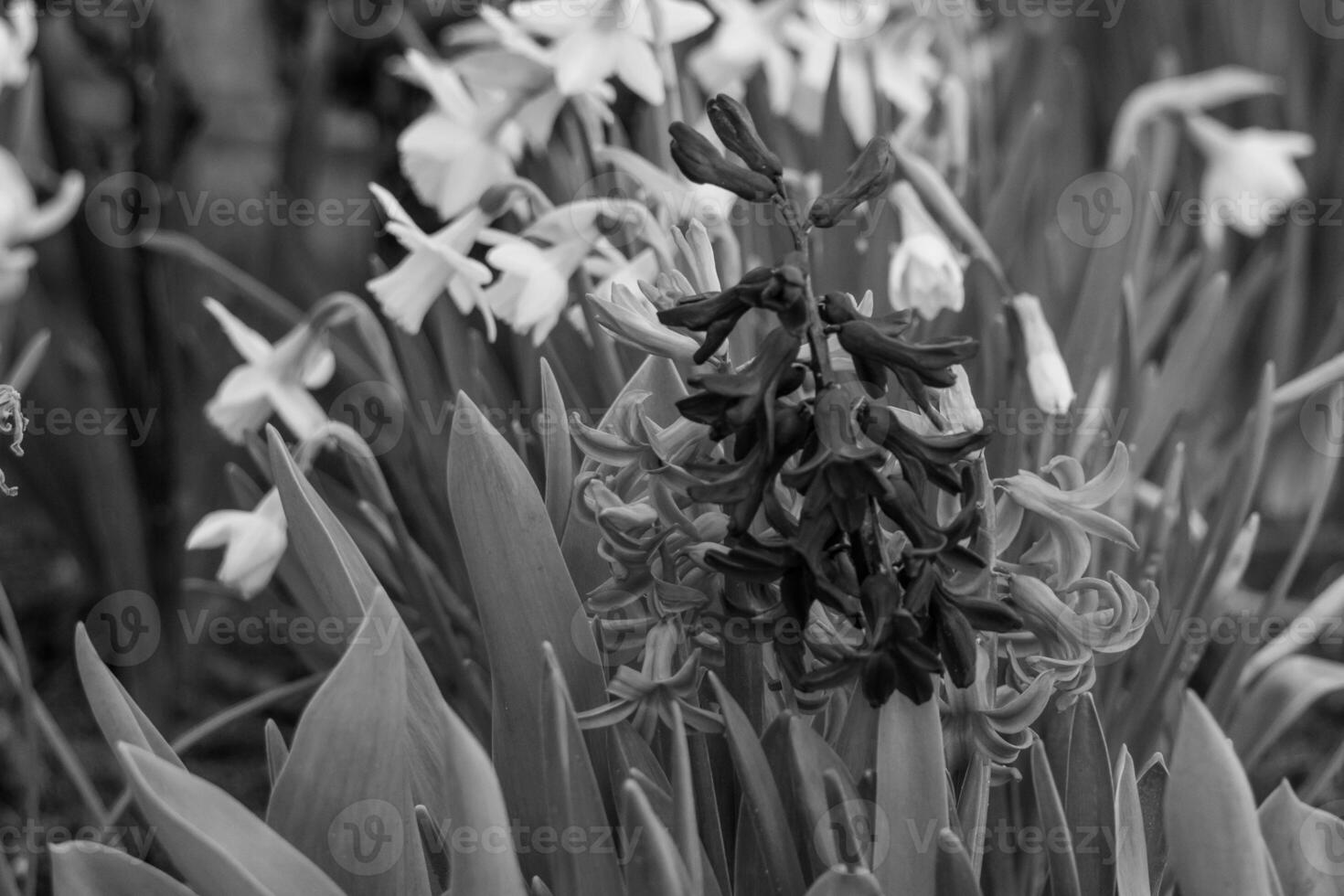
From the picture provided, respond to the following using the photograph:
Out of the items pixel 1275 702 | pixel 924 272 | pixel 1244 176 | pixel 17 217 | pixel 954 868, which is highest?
pixel 17 217

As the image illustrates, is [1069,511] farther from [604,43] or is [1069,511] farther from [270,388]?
[270,388]

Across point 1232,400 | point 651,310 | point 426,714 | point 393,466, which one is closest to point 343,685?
point 426,714

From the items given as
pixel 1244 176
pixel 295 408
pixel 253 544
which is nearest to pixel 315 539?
pixel 253 544

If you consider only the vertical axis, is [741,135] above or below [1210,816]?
above

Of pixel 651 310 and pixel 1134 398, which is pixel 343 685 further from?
pixel 1134 398

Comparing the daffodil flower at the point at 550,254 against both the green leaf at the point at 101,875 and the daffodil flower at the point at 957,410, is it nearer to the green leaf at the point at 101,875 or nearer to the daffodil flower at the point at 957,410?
the daffodil flower at the point at 957,410

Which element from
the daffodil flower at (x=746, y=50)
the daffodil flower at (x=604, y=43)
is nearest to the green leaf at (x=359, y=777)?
the daffodil flower at (x=604, y=43)

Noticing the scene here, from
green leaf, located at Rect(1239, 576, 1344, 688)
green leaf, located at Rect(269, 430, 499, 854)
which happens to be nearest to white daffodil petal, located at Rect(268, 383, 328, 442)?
green leaf, located at Rect(269, 430, 499, 854)
